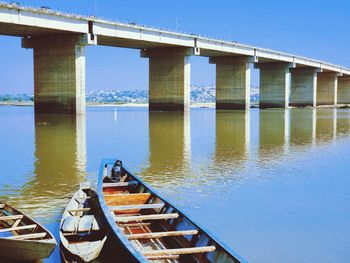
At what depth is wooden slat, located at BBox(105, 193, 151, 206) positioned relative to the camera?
11859 mm

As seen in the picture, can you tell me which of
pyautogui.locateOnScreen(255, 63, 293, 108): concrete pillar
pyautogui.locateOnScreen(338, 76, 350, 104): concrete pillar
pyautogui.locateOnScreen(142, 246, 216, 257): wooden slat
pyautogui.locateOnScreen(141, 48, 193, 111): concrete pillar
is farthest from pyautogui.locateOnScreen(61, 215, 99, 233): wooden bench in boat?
pyautogui.locateOnScreen(338, 76, 350, 104): concrete pillar

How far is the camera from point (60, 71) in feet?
179

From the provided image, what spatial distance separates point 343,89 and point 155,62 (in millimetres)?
85435

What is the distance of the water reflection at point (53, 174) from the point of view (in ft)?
43.5

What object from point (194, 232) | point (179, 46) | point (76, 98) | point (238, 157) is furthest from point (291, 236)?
point (179, 46)

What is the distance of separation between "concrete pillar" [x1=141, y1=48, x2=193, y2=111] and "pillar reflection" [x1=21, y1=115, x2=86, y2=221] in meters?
39.9

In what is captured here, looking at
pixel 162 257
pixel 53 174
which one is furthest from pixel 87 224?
pixel 53 174

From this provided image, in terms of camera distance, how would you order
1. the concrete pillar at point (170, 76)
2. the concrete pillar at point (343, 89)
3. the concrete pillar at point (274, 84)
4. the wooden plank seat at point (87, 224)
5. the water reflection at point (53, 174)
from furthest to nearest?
the concrete pillar at point (343, 89) < the concrete pillar at point (274, 84) < the concrete pillar at point (170, 76) < the water reflection at point (53, 174) < the wooden plank seat at point (87, 224)

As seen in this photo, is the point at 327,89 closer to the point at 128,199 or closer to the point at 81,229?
the point at 128,199

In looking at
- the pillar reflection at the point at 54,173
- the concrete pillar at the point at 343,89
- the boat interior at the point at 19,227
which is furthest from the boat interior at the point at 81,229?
the concrete pillar at the point at 343,89

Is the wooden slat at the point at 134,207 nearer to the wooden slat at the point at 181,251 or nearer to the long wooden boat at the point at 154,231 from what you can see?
the long wooden boat at the point at 154,231

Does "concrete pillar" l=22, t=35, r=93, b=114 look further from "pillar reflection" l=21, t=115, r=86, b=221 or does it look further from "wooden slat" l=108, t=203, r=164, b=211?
"wooden slat" l=108, t=203, r=164, b=211

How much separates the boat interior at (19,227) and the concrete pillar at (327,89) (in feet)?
393

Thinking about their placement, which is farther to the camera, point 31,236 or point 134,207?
point 134,207
